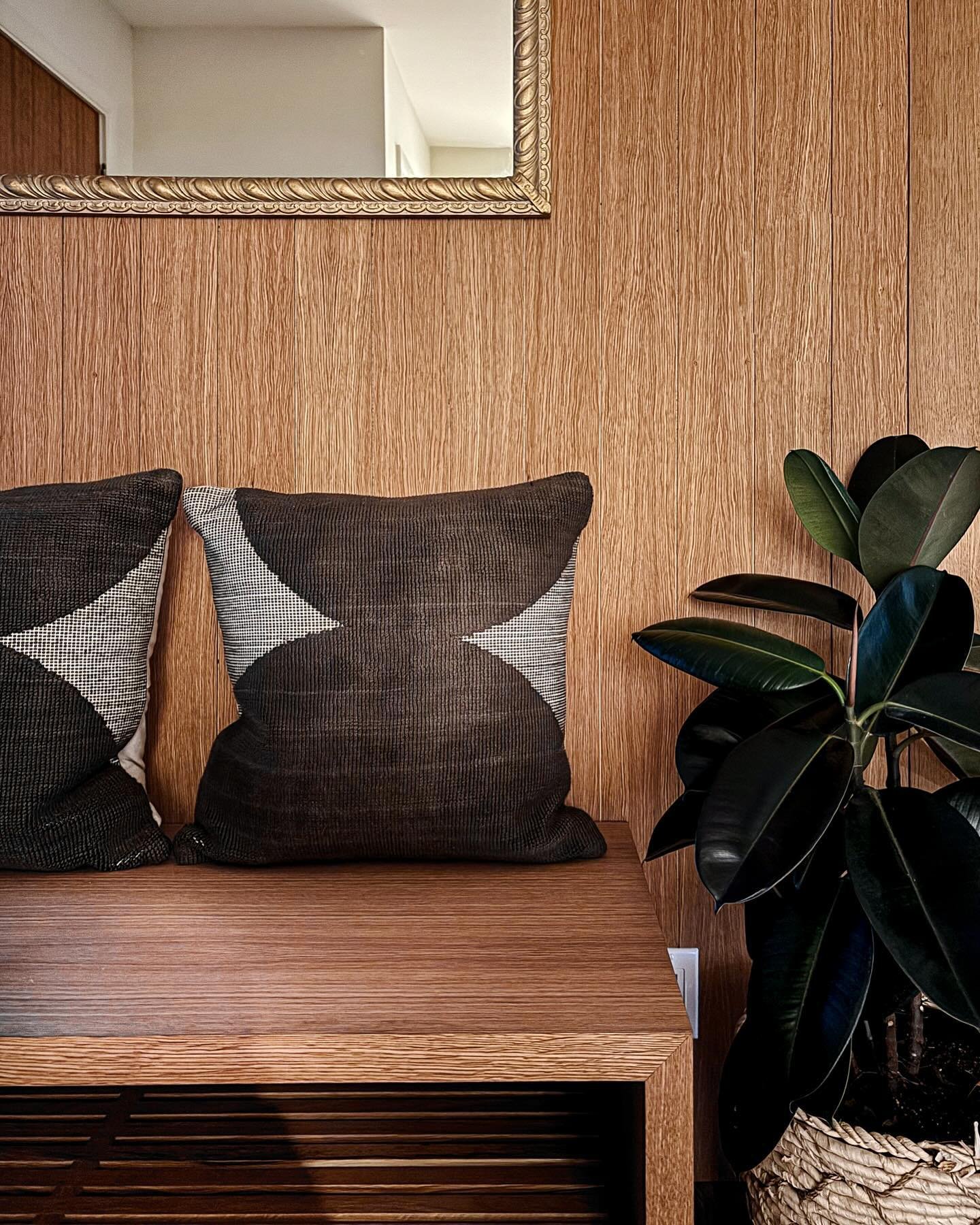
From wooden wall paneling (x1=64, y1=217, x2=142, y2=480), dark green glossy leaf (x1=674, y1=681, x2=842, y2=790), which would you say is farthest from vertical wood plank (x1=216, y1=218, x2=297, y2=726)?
dark green glossy leaf (x1=674, y1=681, x2=842, y2=790)

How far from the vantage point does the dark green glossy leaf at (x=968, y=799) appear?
1.03 meters

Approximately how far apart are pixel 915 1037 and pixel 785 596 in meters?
0.53

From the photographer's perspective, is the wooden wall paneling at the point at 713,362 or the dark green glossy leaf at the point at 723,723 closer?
the dark green glossy leaf at the point at 723,723

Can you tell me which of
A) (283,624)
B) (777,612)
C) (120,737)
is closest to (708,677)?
(777,612)

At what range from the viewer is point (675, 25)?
133 cm

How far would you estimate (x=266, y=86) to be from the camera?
1321mm

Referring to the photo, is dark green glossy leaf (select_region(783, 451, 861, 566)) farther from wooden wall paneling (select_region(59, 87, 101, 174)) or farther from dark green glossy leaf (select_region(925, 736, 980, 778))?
wooden wall paneling (select_region(59, 87, 101, 174))

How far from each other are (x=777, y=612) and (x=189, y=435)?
0.88m

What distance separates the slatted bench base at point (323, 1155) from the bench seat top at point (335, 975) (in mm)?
108

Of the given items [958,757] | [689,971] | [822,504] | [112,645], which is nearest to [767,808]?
[958,757]

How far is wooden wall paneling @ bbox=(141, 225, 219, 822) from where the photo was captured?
4.44ft

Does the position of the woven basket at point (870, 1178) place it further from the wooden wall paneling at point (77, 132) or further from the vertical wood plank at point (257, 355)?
the wooden wall paneling at point (77, 132)

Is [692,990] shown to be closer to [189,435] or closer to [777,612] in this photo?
[777,612]

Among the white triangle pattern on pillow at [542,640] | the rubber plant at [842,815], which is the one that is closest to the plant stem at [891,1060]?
the rubber plant at [842,815]
